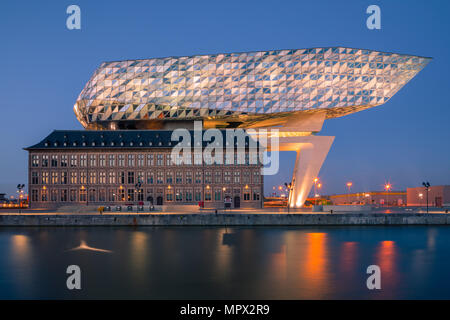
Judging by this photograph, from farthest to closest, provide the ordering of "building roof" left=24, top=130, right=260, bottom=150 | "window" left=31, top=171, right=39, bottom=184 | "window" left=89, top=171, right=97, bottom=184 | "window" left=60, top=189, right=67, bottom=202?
1. "window" left=89, top=171, right=97, bottom=184
2. "building roof" left=24, top=130, right=260, bottom=150
3. "window" left=31, top=171, right=39, bottom=184
4. "window" left=60, top=189, right=67, bottom=202

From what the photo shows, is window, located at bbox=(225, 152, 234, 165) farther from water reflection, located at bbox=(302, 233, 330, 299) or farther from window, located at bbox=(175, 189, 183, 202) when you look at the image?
water reflection, located at bbox=(302, 233, 330, 299)

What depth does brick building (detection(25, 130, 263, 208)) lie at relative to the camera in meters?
90.8

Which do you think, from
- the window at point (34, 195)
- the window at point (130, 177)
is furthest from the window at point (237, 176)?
the window at point (34, 195)

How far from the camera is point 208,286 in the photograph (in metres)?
23.8

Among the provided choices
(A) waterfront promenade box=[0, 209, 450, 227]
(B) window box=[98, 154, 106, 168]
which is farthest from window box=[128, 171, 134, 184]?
(A) waterfront promenade box=[0, 209, 450, 227]

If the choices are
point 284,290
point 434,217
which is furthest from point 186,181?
point 284,290

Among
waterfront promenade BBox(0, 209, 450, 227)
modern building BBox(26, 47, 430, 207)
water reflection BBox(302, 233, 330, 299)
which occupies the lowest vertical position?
water reflection BBox(302, 233, 330, 299)

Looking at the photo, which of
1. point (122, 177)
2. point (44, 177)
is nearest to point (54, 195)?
point (44, 177)

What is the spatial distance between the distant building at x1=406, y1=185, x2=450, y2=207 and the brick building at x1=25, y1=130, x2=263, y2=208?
38451 millimetres

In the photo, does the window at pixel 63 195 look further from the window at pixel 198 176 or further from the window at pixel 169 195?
the window at pixel 198 176

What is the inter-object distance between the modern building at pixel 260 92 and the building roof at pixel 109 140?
3.82 meters

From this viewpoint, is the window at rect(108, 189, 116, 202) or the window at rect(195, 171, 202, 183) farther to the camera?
the window at rect(195, 171, 202, 183)

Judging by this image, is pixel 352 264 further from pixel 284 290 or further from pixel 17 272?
pixel 17 272

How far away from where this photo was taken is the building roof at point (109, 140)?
91000 mm
